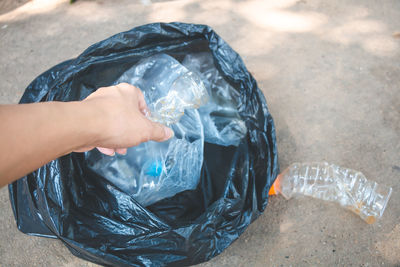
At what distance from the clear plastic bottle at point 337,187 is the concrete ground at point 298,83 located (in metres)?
0.03

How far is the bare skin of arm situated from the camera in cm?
49

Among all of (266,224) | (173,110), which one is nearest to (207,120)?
(173,110)

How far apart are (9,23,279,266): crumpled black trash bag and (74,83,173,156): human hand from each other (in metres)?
0.30

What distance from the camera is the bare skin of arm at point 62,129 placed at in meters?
0.49

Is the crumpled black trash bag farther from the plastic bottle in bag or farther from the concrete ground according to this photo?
the concrete ground

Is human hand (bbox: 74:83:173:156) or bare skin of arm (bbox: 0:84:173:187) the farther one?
human hand (bbox: 74:83:173:156)

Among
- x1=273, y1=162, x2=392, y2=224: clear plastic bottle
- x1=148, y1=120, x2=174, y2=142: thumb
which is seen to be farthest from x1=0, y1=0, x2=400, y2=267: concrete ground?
x1=148, y1=120, x2=174, y2=142: thumb

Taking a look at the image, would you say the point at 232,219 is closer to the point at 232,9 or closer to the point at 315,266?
the point at 315,266

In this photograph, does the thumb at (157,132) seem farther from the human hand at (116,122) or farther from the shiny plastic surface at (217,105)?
the shiny plastic surface at (217,105)

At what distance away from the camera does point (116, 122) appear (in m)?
0.64

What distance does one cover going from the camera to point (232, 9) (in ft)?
5.61

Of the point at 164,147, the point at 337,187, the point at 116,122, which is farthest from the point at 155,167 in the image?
the point at 337,187

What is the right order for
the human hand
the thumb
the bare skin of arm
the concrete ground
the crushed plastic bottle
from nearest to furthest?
1. the bare skin of arm
2. the human hand
3. the thumb
4. the concrete ground
5. the crushed plastic bottle

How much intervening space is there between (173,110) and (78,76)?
36cm
